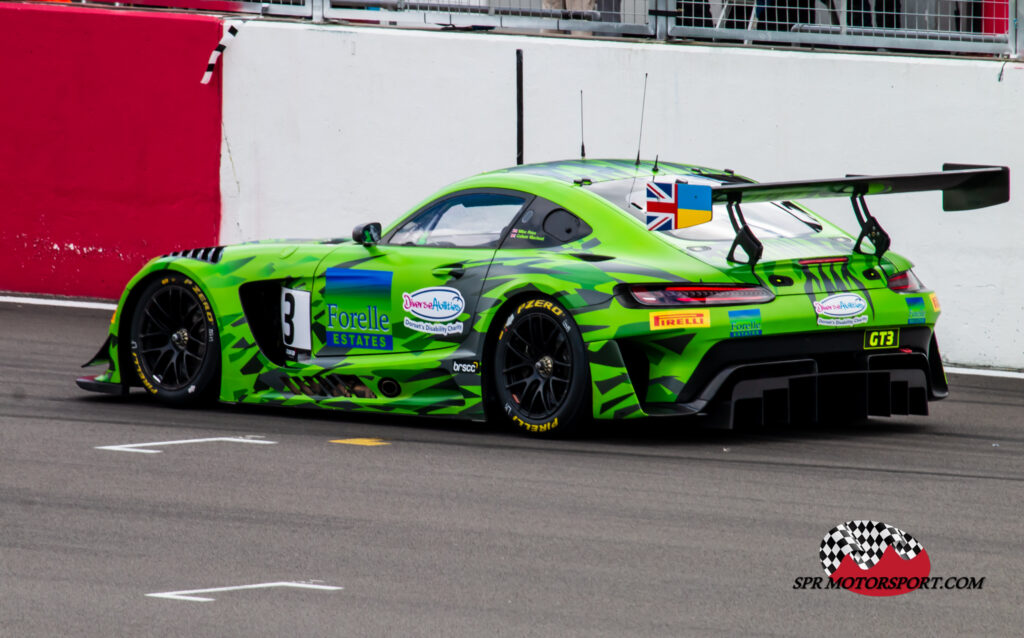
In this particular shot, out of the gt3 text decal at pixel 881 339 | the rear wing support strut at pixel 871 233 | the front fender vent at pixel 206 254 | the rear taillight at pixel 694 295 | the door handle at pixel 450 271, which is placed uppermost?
the rear wing support strut at pixel 871 233

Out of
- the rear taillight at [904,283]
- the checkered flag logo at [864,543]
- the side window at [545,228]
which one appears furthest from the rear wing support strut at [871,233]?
the checkered flag logo at [864,543]

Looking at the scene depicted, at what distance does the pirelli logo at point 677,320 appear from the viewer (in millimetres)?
7793

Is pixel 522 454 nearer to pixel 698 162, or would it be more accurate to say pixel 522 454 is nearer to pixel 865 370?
pixel 865 370

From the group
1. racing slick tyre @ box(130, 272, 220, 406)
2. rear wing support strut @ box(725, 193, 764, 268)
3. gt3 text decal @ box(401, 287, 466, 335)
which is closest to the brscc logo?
rear wing support strut @ box(725, 193, 764, 268)

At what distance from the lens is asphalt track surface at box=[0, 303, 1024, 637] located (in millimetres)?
5129

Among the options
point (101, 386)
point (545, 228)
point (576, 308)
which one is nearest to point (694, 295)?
point (576, 308)

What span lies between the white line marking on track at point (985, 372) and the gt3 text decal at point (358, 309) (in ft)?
14.1

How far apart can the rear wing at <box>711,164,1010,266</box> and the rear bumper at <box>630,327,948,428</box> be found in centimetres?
45

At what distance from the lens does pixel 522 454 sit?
7.86 metres

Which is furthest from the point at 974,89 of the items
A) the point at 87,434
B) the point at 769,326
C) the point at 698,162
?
the point at 87,434

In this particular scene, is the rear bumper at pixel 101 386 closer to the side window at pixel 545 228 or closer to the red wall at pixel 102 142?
the side window at pixel 545 228

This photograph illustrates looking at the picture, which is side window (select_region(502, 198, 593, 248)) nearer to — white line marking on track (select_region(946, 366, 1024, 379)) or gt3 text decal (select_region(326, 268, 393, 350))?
gt3 text decal (select_region(326, 268, 393, 350))

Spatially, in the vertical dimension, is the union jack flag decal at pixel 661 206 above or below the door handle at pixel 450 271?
above

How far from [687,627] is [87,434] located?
4316mm
